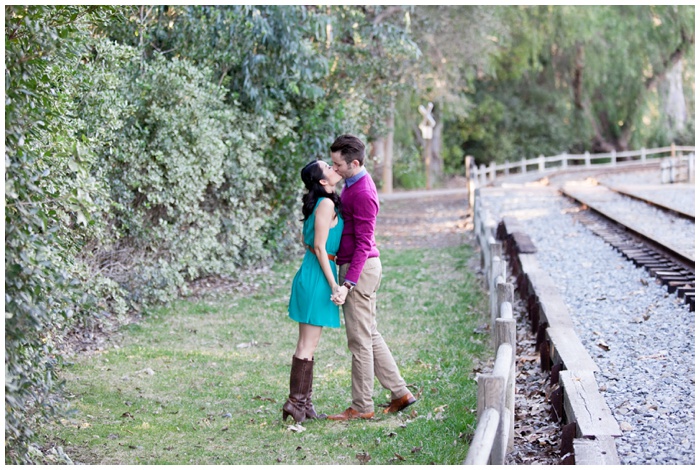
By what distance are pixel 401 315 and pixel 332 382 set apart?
296cm

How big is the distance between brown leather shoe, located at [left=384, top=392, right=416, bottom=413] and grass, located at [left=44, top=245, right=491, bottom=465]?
0.06 metres

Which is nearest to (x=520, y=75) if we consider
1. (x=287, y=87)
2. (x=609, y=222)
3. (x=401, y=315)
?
(x=609, y=222)

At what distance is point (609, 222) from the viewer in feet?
59.1

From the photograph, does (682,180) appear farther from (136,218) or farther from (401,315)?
(136,218)

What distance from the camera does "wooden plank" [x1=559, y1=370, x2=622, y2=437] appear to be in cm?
510

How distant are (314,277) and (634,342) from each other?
10.9ft

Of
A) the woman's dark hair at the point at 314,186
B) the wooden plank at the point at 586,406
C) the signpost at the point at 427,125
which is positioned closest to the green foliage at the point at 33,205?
the woman's dark hair at the point at 314,186

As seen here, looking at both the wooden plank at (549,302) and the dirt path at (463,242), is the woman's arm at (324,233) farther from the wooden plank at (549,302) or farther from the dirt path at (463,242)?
the wooden plank at (549,302)

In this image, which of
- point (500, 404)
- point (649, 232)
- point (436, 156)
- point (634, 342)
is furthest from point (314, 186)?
point (436, 156)

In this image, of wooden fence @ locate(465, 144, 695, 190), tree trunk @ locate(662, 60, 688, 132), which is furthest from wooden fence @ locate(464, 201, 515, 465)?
tree trunk @ locate(662, 60, 688, 132)

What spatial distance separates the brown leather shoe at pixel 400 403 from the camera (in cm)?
634

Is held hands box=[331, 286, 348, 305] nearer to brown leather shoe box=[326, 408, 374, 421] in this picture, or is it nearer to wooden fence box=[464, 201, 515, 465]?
brown leather shoe box=[326, 408, 374, 421]

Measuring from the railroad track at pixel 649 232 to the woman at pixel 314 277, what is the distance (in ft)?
15.7

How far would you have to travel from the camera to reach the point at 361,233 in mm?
5926
